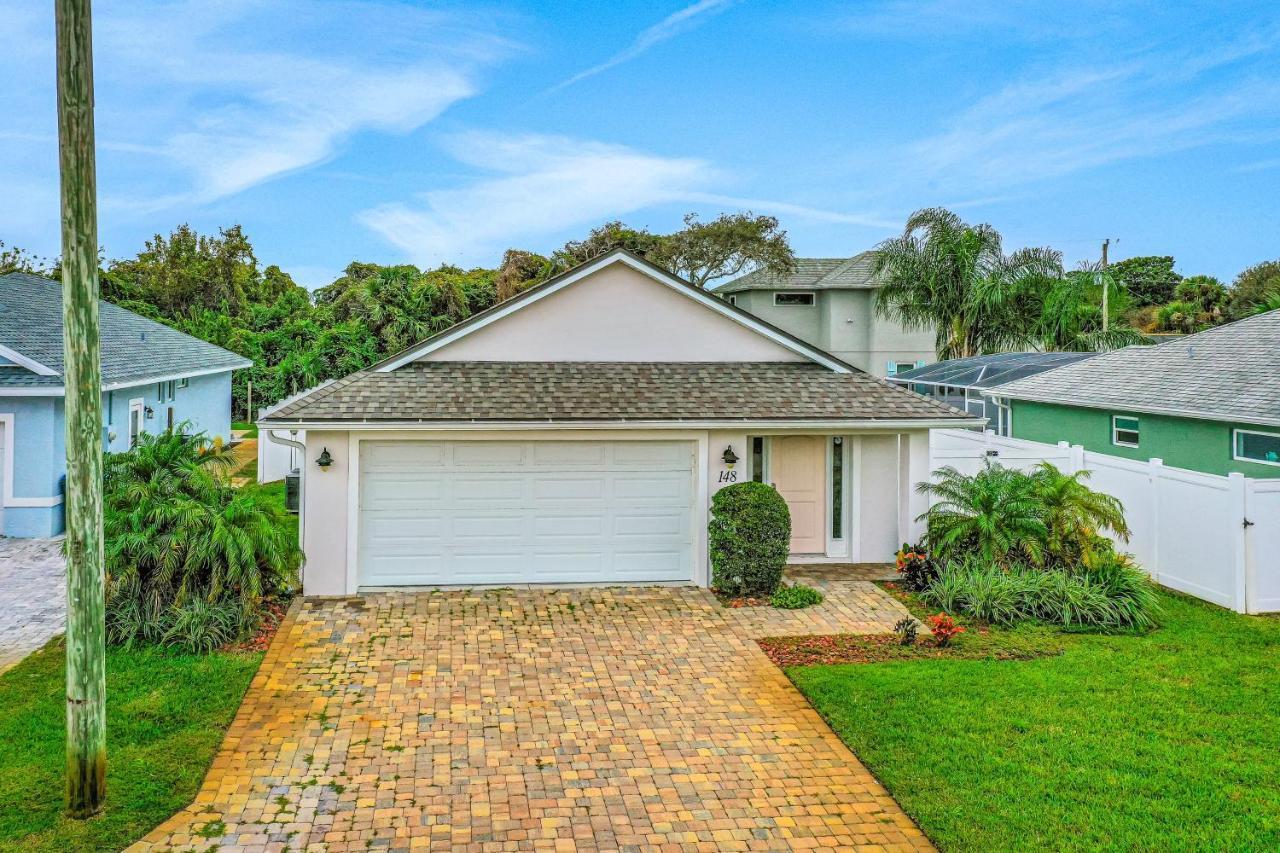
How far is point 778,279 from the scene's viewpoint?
137ft

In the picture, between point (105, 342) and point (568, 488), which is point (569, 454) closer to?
point (568, 488)

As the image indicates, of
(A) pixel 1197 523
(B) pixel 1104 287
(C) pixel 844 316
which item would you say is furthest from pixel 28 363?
(B) pixel 1104 287

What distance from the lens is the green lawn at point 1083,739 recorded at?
19.7 ft

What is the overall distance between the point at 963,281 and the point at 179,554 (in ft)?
115

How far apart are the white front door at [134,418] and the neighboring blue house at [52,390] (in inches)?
0.9

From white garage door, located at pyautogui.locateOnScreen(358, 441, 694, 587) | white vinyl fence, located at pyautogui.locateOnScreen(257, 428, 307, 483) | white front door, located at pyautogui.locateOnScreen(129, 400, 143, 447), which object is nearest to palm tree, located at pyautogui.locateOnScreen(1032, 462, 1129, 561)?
white garage door, located at pyautogui.locateOnScreen(358, 441, 694, 587)

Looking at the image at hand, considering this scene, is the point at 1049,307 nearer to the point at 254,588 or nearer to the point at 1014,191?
the point at 1014,191

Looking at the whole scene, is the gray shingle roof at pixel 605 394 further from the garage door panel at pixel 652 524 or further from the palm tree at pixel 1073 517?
the palm tree at pixel 1073 517

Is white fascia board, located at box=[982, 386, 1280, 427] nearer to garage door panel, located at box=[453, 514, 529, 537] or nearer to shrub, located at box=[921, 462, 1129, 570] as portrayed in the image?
shrub, located at box=[921, 462, 1129, 570]

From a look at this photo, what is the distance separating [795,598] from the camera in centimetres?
1191

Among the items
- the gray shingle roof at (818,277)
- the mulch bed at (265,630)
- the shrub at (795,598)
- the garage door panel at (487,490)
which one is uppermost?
the gray shingle roof at (818,277)

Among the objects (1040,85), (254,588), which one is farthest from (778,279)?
(254,588)

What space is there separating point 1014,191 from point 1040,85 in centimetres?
1283

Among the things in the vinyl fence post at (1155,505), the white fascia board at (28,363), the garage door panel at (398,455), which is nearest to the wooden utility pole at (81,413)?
the garage door panel at (398,455)
